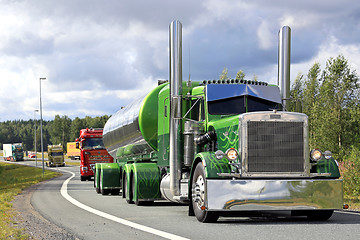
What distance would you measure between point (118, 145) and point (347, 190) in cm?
871

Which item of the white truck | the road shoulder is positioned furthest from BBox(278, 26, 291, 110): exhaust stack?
the white truck

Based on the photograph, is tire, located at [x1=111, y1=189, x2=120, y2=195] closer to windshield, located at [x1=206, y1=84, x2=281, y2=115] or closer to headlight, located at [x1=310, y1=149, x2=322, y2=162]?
windshield, located at [x1=206, y1=84, x2=281, y2=115]

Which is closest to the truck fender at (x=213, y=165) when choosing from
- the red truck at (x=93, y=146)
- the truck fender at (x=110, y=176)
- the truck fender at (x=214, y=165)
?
the truck fender at (x=214, y=165)

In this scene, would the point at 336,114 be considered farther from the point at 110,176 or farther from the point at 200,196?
the point at 200,196

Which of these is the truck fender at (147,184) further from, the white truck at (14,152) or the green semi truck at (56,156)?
the white truck at (14,152)

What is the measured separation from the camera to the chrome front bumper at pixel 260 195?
10711 mm

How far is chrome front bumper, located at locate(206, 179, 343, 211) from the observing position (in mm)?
10711

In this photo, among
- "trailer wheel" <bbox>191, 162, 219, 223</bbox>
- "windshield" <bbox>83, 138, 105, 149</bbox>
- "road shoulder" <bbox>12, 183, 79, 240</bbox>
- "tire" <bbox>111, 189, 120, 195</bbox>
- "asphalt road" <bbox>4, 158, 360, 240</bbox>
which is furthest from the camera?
"windshield" <bbox>83, 138, 105, 149</bbox>

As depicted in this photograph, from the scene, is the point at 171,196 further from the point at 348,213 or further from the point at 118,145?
the point at 118,145

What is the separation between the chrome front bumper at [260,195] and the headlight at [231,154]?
1.44 feet

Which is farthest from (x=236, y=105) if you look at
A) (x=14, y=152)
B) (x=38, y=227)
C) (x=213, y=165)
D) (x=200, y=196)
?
(x=14, y=152)

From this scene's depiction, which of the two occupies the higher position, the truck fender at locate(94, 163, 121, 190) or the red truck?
the red truck

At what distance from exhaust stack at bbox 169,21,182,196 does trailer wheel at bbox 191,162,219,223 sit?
5.15 feet

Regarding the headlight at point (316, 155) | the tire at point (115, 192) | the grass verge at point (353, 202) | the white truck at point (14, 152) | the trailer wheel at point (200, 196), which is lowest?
the white truck at point (14, 152)
